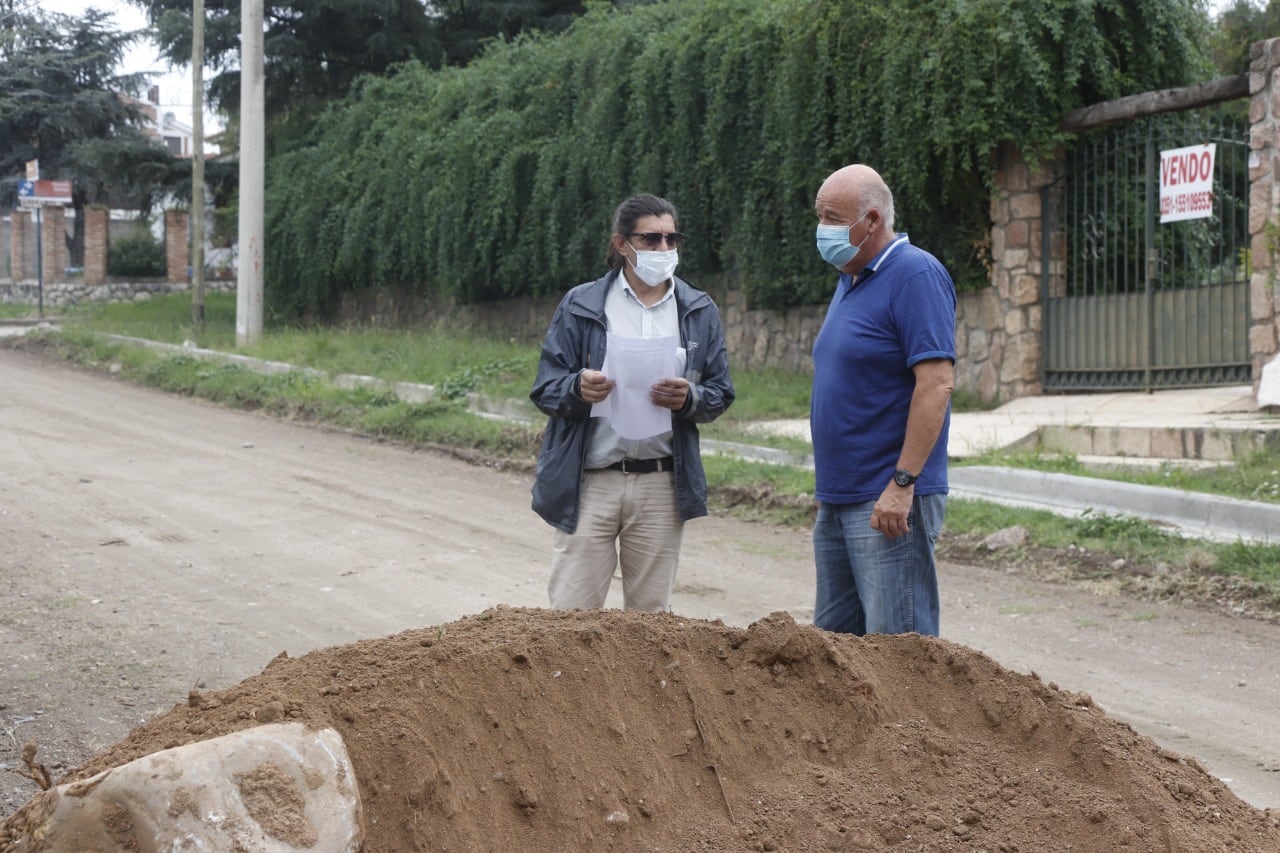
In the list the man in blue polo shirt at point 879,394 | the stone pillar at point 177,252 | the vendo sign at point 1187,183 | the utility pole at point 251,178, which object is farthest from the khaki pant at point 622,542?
the stone pillar at point 177,252

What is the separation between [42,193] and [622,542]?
28528 millimetres

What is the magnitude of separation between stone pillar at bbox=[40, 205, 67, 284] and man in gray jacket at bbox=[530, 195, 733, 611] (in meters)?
32.8

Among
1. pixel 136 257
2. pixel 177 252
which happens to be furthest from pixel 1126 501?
pixel 136 257

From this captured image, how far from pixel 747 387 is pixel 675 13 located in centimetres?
568

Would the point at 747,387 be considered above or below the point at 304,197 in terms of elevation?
below

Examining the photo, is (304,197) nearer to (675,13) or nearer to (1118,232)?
(675,13)

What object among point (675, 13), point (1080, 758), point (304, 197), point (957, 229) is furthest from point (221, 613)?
→ point (304, 197)

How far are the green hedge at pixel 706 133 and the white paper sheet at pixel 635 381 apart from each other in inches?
350

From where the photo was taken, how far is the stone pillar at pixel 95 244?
113 ft

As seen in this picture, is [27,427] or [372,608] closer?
[372,608]

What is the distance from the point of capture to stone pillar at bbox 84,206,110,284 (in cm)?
3438

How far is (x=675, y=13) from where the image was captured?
17422mm

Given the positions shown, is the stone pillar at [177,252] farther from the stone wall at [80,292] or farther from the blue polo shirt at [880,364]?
the blue polo shirt at [880,364]

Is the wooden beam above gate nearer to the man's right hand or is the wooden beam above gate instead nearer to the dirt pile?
the man's right hand
